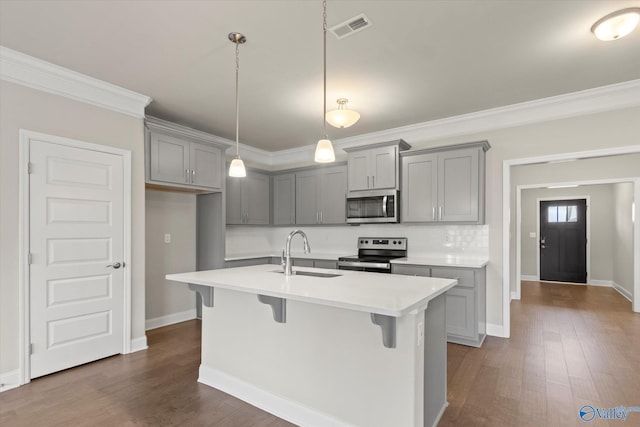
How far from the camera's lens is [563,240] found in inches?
302

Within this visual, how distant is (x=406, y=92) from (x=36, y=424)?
396 centimetres

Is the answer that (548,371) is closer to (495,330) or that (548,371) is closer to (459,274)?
(495,330)

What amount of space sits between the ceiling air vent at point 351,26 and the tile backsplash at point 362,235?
2807 mm

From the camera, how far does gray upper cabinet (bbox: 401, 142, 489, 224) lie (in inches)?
152

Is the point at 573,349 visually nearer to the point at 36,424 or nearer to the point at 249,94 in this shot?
the point at 249,94

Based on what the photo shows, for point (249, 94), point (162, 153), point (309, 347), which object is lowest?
point (309, 347)

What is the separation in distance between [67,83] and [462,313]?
444 cm

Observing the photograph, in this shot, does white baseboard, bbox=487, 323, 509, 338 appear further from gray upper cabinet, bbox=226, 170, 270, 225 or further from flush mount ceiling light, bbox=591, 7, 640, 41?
gray upper cabinet, bbox=226, 170, 270, 225

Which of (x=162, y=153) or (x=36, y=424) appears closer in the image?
(x=36, y=424)

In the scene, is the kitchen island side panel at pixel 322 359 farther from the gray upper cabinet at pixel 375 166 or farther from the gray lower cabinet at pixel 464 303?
the gray upper cabinet at pixel 375 166

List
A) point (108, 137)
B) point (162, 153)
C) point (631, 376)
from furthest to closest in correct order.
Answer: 1. point (162, 153)
2. point (108, 137)
3. point (631, 376)

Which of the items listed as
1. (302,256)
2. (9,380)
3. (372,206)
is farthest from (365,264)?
(9,380)

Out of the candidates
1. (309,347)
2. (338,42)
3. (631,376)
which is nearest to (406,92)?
(338,42)

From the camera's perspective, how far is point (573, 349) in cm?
350
